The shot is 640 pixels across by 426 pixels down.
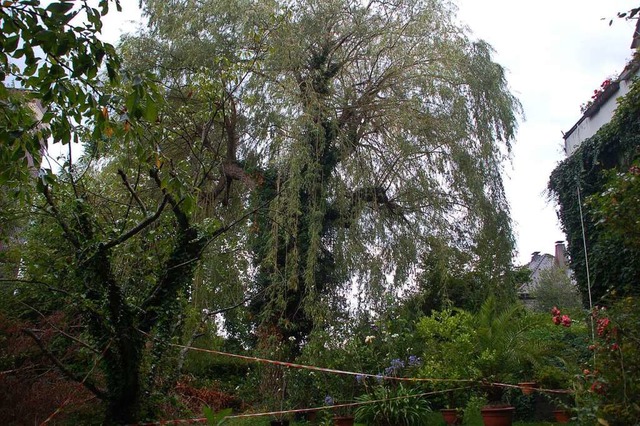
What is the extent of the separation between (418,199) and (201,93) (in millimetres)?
4856

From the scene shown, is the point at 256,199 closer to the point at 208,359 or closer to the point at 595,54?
the point at 208,359

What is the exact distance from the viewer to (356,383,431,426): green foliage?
6910 millimetres

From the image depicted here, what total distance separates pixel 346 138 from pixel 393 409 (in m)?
4.10

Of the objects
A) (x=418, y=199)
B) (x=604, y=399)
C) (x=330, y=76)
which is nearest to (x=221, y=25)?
(x=330, y=76)

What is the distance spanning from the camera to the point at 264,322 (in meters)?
8.55

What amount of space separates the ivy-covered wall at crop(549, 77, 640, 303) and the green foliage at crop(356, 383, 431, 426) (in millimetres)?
3187

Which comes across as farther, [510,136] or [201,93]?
[510,136]

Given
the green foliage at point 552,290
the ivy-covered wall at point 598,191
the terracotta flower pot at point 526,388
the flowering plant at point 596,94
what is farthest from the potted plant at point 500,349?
the green foliage at point 552,290

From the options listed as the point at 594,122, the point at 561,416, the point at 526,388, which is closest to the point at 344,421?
the point at 561,416

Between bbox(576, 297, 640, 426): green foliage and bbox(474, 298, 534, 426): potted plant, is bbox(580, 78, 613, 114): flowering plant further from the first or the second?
bbox(576, 297, 640, 426): green foliage

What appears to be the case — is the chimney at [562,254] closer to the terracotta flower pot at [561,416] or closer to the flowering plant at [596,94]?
the flowering plant at [596,94]

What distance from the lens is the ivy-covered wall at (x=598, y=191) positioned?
26.5 feet

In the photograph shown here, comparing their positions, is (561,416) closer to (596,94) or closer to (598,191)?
(598,191)

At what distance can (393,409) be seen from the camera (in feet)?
22.7
